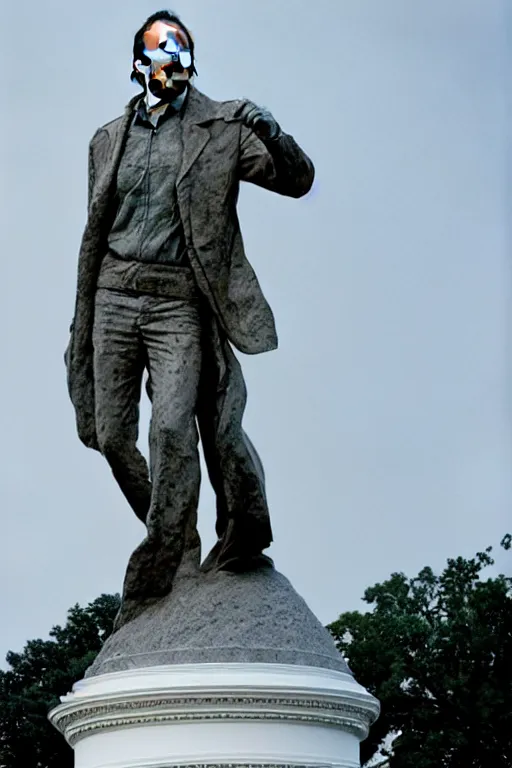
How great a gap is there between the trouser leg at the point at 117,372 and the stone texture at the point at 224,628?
37.8 inches

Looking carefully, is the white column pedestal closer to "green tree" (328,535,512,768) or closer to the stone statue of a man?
the stone statue of a man

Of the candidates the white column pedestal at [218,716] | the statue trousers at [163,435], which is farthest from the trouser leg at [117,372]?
the white column pedestal at [218,716]

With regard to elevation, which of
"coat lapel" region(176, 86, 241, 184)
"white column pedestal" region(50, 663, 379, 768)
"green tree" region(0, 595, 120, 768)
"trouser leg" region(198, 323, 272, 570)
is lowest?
"white column pedestal" region(50, 663, 379, 768)

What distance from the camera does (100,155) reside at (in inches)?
477

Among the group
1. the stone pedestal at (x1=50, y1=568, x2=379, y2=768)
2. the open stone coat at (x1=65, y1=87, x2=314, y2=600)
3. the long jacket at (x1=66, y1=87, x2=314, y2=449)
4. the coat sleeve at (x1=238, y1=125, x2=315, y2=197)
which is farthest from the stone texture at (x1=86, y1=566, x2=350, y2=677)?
the coat sleeve at (x1=238, y1=125, x2=315, y2=197)

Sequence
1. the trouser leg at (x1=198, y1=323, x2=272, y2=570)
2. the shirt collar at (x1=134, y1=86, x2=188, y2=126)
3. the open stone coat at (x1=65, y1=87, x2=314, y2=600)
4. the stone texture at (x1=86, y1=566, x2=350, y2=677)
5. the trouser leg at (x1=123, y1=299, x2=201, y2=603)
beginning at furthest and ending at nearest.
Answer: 1. the shirt collar at (x1=134, y1=86, x2=188, y2=126)
2. the open stone coat at (x1=65, y1=87, x2=314, y2=600)
3. the trouser leg at (x1=198, y1=323, x2=272, y2=570)
4. the trouser leg at (x1=123, y1=299, x2=201, y2=603)
5. the stone texture at (x1=86, y1=566, x2=350, y2=677)

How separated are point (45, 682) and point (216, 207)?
24.7 m

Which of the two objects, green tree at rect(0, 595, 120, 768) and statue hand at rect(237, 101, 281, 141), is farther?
green tree at rect(0, 595, 120, 768)

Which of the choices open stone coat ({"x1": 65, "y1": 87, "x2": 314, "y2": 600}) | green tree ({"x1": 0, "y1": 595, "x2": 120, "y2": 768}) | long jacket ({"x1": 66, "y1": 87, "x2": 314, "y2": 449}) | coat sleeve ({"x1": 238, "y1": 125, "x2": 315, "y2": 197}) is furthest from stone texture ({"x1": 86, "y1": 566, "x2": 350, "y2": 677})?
green tree ({"x1": 0, "y1": 595, "x2": 120, "y2": 768})

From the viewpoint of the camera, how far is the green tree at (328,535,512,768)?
35.1 metres

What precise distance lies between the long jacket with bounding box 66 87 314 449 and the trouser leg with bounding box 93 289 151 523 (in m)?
0.19

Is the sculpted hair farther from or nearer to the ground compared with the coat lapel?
farther from the ground

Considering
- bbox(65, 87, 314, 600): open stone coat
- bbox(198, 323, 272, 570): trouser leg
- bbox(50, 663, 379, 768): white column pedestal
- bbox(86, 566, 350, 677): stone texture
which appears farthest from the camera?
bbox(65, 87, 314, 600): open stone coat

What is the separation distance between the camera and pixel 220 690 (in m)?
10.5
